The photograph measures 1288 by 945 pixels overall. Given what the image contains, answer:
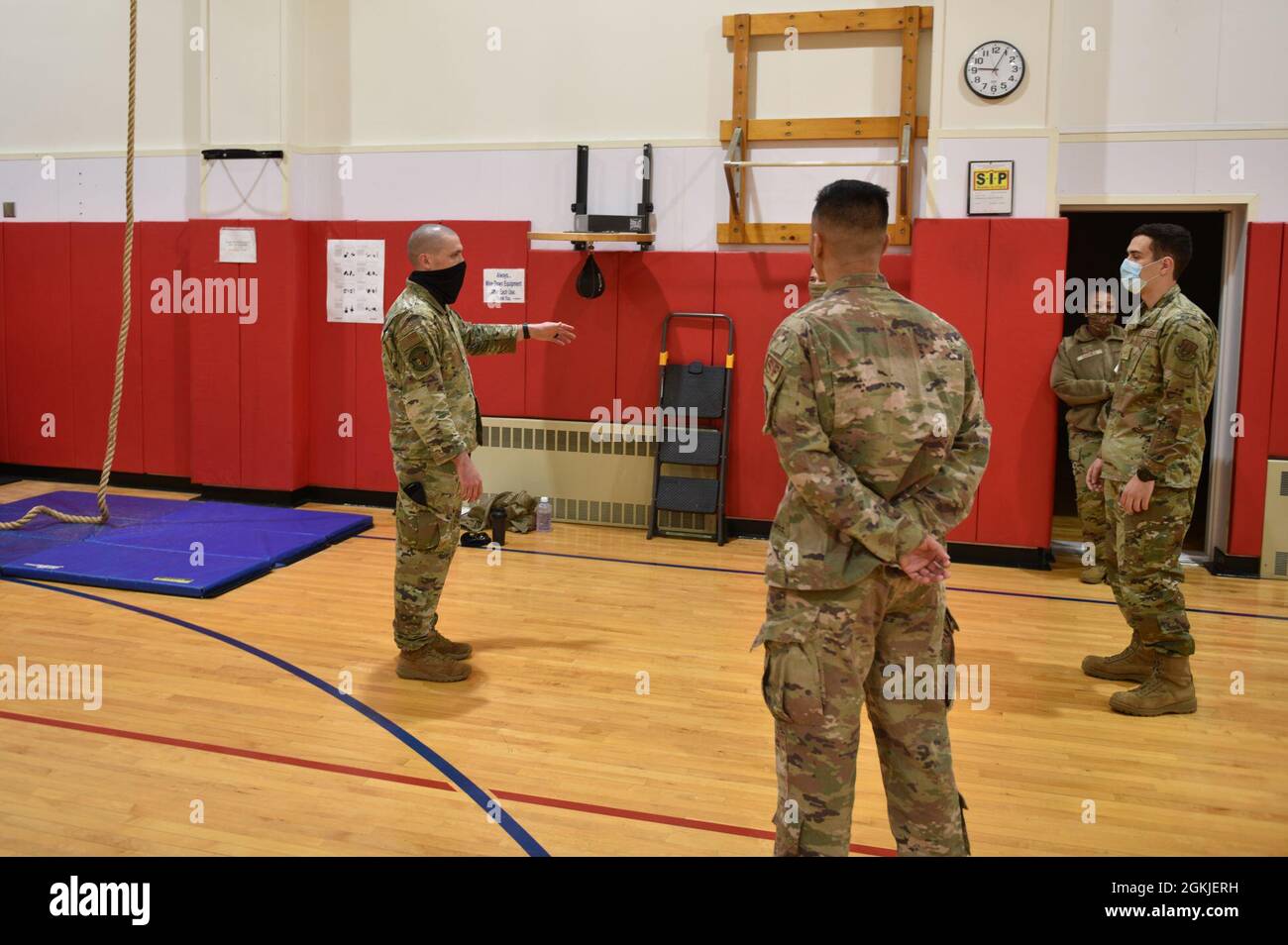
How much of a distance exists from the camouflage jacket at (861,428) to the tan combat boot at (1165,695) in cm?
267

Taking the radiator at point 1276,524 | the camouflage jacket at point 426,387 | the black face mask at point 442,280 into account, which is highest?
the black face mask at point 442,280

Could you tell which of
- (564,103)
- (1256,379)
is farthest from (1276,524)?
(564,103)

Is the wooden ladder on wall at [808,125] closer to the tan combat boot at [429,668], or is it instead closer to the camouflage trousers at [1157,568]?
the camouflage trousers at [1157,568]

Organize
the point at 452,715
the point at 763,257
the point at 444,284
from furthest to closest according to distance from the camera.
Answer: the point at 763,257, the point at 444,284, the point at 452,715

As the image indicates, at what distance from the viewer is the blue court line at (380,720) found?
362 centimetres

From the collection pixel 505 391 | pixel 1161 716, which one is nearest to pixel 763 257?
pixel 505 391

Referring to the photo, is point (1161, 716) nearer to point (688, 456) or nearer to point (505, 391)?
point (688, 456)

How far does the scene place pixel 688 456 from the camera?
823cm

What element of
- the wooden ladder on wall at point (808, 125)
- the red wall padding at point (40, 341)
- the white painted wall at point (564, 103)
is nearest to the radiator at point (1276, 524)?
the white painted wall at point (564, 103)

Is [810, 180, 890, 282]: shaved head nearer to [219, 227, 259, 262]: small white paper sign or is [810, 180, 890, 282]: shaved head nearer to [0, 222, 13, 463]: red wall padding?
[219, 227, 259, 262]: small white paper sign

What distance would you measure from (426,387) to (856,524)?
107 inches

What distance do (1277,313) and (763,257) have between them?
343cm

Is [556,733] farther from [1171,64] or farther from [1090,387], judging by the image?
[1171,64]

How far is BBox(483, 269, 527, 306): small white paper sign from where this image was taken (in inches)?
341
